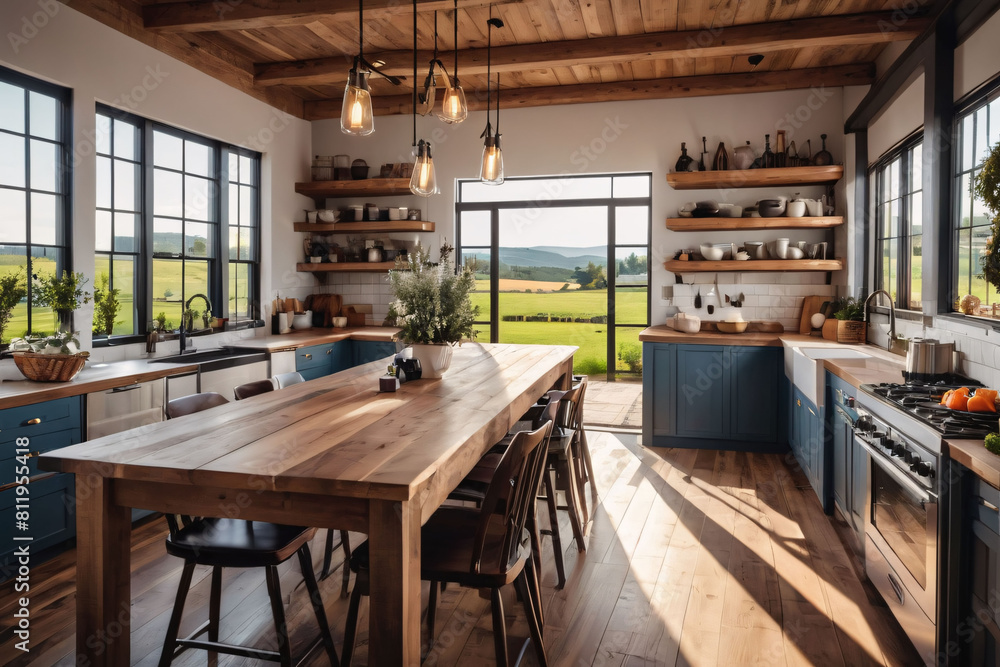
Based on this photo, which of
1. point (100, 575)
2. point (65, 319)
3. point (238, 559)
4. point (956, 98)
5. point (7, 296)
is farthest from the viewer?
point (65, 319)

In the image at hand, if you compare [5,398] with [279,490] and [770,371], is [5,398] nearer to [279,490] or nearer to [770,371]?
[279,490]

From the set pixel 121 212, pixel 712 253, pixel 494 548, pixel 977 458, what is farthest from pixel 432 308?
pixel 712 253

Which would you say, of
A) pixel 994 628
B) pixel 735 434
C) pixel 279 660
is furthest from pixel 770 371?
pixel 279 660

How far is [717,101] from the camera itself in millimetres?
6070

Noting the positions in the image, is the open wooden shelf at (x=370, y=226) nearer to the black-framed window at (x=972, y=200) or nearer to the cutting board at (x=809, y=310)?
the cutting board at (x=809, y=310)

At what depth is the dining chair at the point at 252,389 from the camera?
3.08 m

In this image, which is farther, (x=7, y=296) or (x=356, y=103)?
(x=7, y=296)

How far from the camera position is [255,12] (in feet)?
14.5

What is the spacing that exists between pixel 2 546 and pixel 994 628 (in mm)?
3835

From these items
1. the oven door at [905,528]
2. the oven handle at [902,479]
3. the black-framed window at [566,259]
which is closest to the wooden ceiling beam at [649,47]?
the black-framed window at [566,259]

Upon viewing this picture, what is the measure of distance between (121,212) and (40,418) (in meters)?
1.90

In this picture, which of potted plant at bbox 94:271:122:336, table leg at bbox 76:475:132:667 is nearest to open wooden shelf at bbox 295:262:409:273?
potted plant at bbox 94:271:122:336

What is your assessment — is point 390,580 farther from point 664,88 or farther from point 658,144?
point 664,88

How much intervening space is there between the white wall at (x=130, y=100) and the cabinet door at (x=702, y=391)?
12.3ft
